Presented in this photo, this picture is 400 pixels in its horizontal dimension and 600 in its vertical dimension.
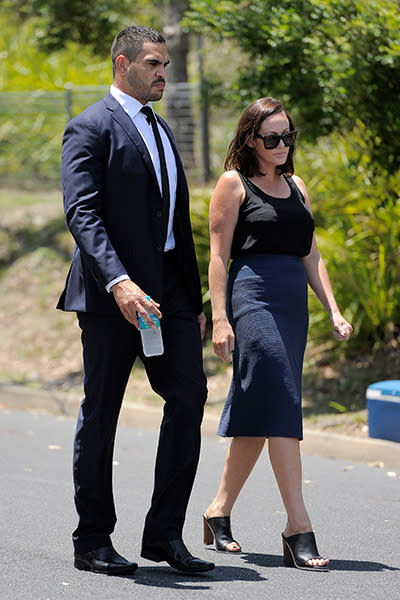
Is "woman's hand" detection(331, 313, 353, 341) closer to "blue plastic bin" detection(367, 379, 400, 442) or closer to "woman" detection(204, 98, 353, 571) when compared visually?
"woman" detection(204, 98, 353, 571)

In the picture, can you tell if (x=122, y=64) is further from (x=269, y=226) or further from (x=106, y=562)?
(x=106, y=562)

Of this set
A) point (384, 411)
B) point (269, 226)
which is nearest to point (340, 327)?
point (269, 226)

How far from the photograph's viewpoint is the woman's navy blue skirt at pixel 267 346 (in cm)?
424

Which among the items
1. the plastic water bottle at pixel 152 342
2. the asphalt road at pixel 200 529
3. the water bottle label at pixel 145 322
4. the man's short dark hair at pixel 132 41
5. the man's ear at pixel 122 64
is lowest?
the asphalt road at pixel 200 529

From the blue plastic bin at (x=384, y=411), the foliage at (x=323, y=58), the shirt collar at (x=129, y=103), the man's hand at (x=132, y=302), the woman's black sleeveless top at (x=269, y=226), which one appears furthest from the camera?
the foliage at (x=323, y=58)

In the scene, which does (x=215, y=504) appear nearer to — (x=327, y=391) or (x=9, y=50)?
(x=327, y=391)

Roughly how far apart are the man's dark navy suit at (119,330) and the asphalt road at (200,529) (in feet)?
0.77

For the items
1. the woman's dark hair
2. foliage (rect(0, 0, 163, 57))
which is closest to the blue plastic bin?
the woman's dark hair

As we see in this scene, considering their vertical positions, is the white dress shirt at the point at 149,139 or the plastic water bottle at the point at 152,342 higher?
the white dress shirt at the point at 149,139

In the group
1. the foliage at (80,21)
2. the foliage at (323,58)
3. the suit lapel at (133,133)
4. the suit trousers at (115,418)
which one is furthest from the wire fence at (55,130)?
the suit trousers at (115,418)

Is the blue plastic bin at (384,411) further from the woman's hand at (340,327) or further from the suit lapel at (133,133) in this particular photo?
the suit lapel at (133,133)

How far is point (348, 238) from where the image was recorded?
888 centimetres

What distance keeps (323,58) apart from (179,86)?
16.9ft

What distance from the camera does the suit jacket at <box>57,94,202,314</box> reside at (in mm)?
3879
